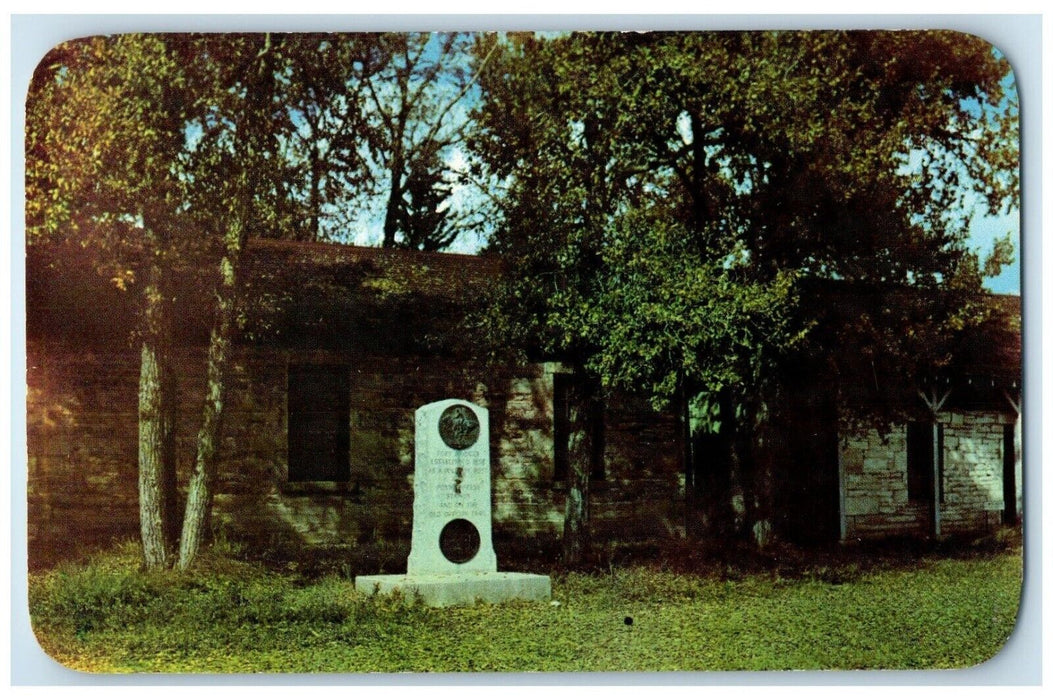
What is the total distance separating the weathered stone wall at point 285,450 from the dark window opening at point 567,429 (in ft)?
0.17

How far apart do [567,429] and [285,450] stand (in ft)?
6.13

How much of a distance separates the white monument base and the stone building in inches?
7.3

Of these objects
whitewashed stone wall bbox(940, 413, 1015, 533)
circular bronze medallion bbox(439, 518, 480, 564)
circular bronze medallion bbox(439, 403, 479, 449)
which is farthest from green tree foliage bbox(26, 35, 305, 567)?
whitewashed stone wall bbox(940, 413, 1015, 533)

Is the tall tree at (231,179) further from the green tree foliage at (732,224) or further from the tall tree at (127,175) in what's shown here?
the green tree foliage at (732,224)

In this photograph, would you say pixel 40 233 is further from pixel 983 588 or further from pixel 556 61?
pixel 983 588

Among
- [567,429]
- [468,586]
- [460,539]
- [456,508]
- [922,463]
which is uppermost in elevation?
[567,429]

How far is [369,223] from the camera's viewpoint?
946 centimetres

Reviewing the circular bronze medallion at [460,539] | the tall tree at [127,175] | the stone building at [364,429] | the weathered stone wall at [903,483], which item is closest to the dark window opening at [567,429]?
the stone building at [364,429]

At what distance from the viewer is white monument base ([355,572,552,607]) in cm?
948

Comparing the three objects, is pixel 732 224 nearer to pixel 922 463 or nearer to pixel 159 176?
pixel 922 463

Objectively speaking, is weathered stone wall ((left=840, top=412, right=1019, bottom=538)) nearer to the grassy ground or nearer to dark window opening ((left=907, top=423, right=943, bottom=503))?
dark window opening ((left=907, top=423, right=943, bottom=503))

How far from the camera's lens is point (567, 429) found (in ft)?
32.9

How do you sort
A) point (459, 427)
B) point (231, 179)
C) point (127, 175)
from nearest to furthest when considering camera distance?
point (127, 175) < point (231, 179) < point (459, 427)

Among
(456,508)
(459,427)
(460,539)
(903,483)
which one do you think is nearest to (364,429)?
(459,427)
